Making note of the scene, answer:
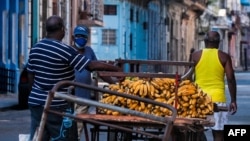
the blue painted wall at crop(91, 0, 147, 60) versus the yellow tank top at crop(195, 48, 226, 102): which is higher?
the yellow tank top at crop(195, 48, 226, 102)

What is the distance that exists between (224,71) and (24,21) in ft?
85.8

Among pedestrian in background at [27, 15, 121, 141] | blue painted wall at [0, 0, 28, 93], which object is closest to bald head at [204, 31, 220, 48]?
pedestrian in background at [27, 15, 121, 141]

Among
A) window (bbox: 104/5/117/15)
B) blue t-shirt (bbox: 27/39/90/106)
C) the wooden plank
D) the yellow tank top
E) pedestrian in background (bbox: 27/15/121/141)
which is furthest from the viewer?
window (bbox: 104/5/117/15)

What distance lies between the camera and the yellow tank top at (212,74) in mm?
12625

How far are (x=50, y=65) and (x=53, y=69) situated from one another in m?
0.05

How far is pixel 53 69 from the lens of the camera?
9852mm

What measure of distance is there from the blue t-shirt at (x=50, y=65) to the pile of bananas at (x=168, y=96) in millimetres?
567

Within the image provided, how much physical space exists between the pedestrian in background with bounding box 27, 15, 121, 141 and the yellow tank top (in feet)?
9.23

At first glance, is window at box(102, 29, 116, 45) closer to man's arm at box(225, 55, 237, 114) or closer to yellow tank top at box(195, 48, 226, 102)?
man's arm at box(225, 55, 237, 114)

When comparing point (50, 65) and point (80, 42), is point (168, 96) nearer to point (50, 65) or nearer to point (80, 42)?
point (50, 65)

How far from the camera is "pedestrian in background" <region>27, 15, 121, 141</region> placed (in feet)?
31.5

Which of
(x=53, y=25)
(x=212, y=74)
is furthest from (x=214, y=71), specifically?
(x=53, y=25)

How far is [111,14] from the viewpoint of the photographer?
57.3 meters

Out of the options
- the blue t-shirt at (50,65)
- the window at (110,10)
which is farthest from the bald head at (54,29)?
the window at (110,10)
